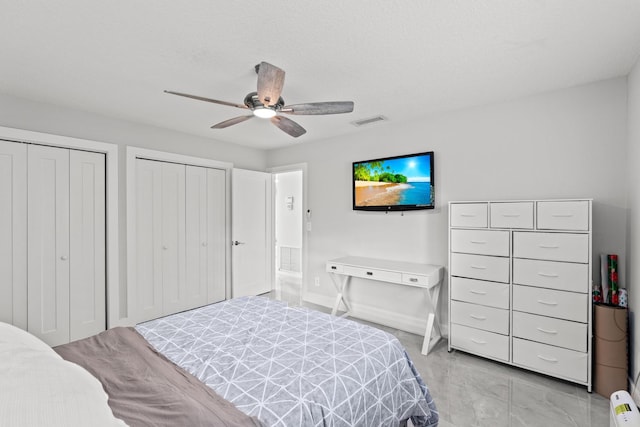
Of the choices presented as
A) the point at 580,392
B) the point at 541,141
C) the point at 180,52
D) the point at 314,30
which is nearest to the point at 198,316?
the point at 180,52

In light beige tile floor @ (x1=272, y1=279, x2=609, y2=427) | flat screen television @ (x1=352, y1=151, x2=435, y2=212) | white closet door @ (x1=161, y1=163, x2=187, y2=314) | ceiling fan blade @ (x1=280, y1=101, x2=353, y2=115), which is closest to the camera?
light beige tile floor @ (x1=272, y1=279, x2=609, y2=427)

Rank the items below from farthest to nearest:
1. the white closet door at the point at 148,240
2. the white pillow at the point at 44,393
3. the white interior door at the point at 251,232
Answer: the white interior door at the point at 251,232 < the white closet door at the point at 148,240 < the white pillow at the point at 44,393

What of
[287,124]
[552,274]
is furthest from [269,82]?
[552,274]

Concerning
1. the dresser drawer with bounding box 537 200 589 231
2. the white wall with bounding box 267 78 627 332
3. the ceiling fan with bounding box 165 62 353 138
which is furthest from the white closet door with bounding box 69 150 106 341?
the dresser drawer with bounding box 537 200 589 231

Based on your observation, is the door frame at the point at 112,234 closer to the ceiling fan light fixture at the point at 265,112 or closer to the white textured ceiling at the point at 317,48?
A: the white textured ceiling at the point at 317,48

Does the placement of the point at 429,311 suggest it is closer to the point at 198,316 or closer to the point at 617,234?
the point at 617,234

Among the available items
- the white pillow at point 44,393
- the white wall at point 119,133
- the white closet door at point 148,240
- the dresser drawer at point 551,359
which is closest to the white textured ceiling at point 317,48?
the white wall at point 119,133

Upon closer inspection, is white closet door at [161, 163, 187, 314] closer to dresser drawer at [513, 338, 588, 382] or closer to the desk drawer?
the desk drawer

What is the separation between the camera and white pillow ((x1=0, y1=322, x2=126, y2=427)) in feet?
2.21

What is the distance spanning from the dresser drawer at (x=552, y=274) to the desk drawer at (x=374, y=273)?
3.44 feet

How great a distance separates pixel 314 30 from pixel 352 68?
1.77 ft

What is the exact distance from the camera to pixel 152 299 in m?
3.71

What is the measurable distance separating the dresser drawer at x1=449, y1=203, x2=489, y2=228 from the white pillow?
9.10ft

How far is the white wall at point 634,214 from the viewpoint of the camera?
2.06 metres
